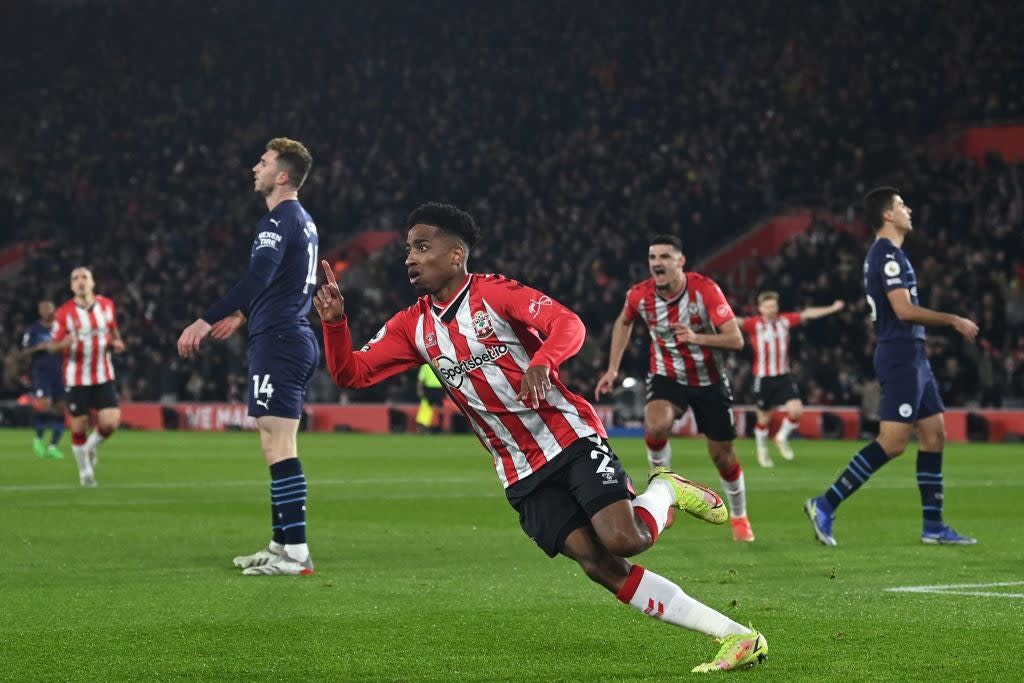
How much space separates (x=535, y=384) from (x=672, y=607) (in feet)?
3.38

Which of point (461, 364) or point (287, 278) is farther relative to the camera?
point (287, 278)

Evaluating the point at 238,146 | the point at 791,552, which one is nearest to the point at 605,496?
the point at 791,552

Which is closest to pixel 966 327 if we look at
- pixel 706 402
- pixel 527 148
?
pixel 706 402

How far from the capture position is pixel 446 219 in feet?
20.0

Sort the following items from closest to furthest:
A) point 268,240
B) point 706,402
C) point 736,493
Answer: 1. point 268,240
2. point 736,493
3. point 706,402

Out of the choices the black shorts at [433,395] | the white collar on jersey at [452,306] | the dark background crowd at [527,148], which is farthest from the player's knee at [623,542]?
the black shorts at [433,395]

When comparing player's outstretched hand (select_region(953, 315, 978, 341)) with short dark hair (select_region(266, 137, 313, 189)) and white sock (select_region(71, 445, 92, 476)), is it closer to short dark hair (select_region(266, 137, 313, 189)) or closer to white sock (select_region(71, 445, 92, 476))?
short dark hair (select_region(266, 137, 313, 189))

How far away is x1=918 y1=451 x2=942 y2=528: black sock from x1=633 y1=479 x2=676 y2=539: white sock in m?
5.04

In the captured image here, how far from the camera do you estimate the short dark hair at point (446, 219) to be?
6098mm

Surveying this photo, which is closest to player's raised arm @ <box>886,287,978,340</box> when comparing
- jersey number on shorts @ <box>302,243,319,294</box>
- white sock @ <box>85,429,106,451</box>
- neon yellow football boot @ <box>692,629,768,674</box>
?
jersey number on shorts @ <box>302,243,319,294</box>

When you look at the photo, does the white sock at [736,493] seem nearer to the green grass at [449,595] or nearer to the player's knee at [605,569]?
the green grass at [449,595]

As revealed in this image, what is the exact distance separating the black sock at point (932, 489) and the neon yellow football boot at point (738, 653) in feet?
18.0

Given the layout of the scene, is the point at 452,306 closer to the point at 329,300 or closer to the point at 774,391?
the point at 329,300

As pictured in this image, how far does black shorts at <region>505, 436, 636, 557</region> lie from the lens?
582 centimetres
